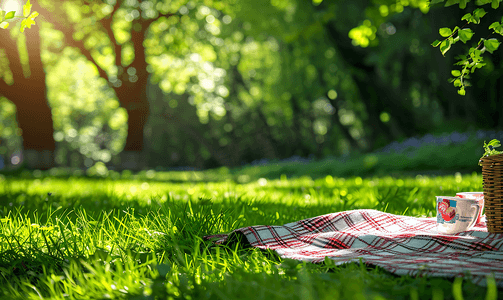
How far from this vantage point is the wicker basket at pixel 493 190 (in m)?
1.80

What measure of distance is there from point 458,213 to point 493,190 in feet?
0.91

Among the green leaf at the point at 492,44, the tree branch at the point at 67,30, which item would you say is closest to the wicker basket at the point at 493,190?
the green leaf at the point at 492,44

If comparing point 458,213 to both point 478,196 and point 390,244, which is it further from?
point 390,244

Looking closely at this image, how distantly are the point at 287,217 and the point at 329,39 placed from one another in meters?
11.0

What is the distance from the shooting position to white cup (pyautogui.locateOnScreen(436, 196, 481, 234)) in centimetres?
205

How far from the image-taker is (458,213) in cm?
207

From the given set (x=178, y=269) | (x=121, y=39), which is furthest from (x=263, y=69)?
(x=178, y=269)

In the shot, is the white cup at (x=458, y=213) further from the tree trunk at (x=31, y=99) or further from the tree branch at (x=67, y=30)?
the tree branch at (x=67, y=30)

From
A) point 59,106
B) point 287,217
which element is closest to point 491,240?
point 287,217

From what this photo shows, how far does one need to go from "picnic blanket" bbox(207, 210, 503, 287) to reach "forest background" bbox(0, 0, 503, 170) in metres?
4.28

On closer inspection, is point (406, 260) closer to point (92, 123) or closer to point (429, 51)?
point (429, 51)

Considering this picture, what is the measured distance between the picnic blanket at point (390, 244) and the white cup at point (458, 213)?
8 centimetres

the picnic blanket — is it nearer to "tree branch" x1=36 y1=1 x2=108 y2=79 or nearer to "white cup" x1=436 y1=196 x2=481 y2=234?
"white cup" x1=436 y1=196 x2=481 y2=234

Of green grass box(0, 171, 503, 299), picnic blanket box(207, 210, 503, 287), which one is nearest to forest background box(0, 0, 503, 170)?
picnic blanket box(207, 210, 503, 287)
